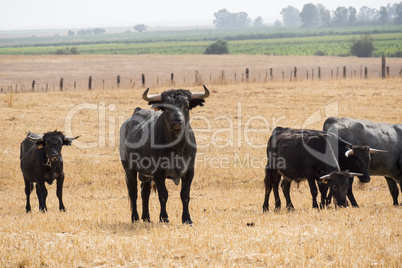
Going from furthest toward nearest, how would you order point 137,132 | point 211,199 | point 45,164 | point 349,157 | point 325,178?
point 211,199 < point 45,164 < point 349,157 < point 325,178 < point 137,132

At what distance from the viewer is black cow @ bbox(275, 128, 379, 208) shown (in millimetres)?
13039

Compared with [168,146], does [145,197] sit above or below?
below

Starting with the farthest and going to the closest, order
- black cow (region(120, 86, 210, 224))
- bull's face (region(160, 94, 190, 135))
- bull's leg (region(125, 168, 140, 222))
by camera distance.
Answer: bull's leg (region(125, 168, 140, 222)) < black cow (region(120, 86, 210, 224)) < bull's face (region(160, 94, 190, 135))

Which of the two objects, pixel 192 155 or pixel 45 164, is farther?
pixel 45 164

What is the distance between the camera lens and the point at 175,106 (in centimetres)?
1005

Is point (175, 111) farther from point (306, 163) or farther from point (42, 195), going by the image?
point (42, 195)

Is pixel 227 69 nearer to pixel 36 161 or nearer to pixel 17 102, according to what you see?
pixel 17 102

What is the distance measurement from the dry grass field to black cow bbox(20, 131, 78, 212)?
1.79ft

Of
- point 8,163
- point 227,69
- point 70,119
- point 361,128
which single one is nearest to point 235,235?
point 361,128

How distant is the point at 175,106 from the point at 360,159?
5.26 m

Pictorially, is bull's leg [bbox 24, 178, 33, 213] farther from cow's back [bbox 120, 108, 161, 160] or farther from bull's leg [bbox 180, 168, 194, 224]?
bull's leg [bbox 180, 168, 194, 224]

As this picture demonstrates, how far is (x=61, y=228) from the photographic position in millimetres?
9820

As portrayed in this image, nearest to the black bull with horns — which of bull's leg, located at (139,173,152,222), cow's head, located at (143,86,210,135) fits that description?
bull's leg, located at (139,173,152,222)

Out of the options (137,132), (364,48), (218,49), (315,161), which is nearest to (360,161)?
(315,161)
